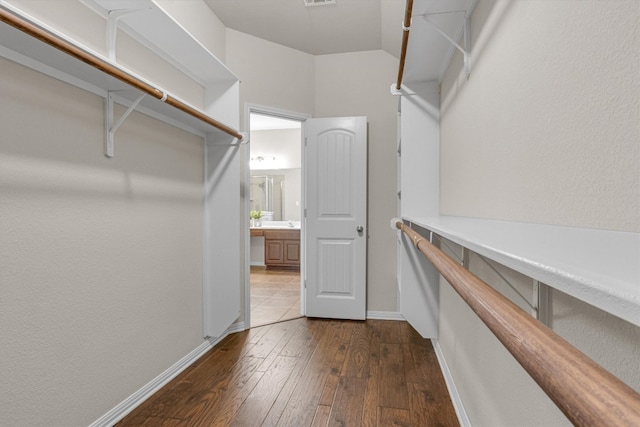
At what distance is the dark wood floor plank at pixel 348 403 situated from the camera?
164 cm

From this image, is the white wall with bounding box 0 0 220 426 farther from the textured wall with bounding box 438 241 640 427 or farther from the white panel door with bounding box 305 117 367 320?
the textured wall with bounding box 438 241 640 427

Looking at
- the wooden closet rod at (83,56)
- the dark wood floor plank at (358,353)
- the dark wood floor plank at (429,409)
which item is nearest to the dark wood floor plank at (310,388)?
the dark wood floor plank at (358,353)

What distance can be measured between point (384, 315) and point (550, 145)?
8.74 feet

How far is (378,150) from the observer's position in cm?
317

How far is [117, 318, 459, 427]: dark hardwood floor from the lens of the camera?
65.2 inches

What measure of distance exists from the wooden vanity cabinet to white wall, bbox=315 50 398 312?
2.44m

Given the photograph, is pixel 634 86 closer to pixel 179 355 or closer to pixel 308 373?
pixel 308 373

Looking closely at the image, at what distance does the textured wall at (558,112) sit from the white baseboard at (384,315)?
2.06 meters

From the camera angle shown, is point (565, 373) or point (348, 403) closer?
point (565, 373)

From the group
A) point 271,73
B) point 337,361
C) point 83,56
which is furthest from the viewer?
point 271,73

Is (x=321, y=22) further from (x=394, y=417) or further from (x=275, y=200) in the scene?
(x=275, y=200)

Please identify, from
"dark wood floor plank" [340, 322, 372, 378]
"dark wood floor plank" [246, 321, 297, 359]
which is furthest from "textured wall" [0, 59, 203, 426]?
"dark wood floor plank" [340, 322, 372, 378]

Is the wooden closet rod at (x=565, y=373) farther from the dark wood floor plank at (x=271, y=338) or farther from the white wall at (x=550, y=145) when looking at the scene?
the dark wood floor plank at (x=271, y=338)

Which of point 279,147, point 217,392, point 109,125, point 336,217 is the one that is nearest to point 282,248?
point 279,147
